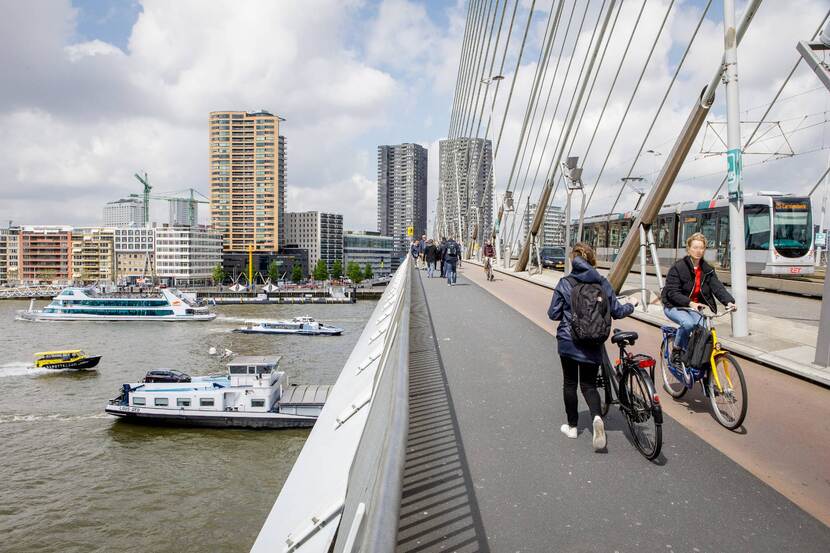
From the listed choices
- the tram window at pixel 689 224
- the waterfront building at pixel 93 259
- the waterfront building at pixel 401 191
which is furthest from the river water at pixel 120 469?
the waterfront building at pixel 401 191

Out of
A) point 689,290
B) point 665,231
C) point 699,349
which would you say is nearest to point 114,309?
point 665,231

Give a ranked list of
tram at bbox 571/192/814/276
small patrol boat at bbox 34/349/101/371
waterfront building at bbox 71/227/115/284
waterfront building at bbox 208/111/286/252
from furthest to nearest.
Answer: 1. waterfront building at bbox 208/111/286/252
2. waterfront building at bbox 71/227/115/284
3. small patrol boat at bbox 34/349/101/371
4. tram at bbox 571/192/814/276

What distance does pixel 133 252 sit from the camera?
122m

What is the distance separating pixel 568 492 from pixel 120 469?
727 inches

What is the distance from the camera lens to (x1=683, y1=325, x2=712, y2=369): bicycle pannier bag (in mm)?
4531

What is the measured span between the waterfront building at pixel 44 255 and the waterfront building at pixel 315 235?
5065cm

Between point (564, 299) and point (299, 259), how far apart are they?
135 m

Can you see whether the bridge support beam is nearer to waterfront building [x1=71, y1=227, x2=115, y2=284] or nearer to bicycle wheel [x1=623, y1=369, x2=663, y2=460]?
bicycle wheel [x1=623, y1=369, x2=663, y2=460]

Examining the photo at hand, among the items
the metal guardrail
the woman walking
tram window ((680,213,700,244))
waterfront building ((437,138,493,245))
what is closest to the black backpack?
the woman walking

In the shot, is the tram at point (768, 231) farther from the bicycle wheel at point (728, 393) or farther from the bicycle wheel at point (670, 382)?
the bicycle wheel at point (728, 393)

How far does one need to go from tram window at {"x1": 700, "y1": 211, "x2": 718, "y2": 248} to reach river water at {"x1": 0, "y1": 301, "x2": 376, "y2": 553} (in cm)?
1550

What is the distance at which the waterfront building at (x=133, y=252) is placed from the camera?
396 ft

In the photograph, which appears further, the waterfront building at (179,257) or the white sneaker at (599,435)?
the waterfront building at (179,257)

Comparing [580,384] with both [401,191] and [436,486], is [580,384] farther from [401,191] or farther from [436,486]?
[401,191]
